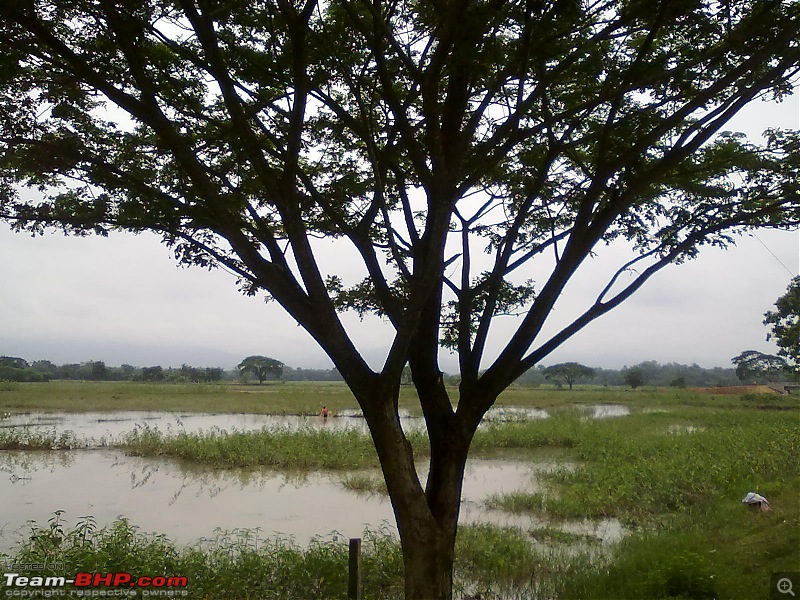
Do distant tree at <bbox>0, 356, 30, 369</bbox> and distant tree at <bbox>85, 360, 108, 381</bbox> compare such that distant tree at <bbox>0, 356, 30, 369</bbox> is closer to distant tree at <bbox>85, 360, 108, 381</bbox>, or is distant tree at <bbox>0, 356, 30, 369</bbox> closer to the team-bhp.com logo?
distant tree at <bbox>85, 360, 108, 381</bbox>

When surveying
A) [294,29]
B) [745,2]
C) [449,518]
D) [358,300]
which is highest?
[745,2]

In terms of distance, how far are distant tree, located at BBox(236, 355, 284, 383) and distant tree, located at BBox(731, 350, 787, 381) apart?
4524cm

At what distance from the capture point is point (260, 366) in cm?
6206

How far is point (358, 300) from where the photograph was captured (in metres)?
5.19

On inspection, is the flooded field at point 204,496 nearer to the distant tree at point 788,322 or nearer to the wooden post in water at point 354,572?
the wooden post in water at point 354,572

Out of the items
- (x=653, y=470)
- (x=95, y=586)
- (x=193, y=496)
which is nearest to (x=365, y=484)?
(x=193, y=496)

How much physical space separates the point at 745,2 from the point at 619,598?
4.70 metres

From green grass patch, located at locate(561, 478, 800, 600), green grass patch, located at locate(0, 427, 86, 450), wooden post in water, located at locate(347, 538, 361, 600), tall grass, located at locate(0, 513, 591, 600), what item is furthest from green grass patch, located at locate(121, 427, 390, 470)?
wooden post in water, located at locate(347, 538, 361, 600)

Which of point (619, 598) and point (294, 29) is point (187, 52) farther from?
point (619, 598)

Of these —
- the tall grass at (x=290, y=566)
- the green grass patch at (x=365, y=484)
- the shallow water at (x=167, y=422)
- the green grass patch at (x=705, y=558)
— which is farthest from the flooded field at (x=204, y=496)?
the shallow water at (x=167, y=422)

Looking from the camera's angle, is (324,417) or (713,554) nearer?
(713,554)

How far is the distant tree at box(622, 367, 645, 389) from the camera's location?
63.0 m

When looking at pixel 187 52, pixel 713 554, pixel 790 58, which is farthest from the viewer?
pixel 713 554

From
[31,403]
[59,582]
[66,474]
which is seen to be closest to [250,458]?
[66,474]
